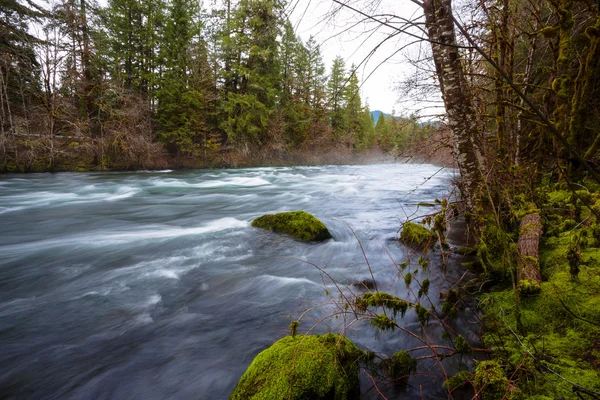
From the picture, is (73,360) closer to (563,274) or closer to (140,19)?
(563,274)

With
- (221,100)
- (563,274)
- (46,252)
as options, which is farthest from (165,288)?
(221,100)

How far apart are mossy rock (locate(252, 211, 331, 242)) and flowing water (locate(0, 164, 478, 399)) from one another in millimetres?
257

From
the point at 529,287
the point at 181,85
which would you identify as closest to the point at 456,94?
the point at 529,287

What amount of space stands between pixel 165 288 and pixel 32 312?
5.02ft

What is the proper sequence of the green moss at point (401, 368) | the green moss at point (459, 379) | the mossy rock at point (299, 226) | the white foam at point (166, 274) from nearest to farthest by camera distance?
the green moss at point (459, 379), the green moss at point (401, 368), the white foam at point (166, 274), the mossy rock at point (299, 226)

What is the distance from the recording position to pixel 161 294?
4094 millimetres

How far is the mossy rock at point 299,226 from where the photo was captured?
245 inches

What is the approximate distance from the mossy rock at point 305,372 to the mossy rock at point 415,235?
292 cm

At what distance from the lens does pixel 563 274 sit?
9.17 feet

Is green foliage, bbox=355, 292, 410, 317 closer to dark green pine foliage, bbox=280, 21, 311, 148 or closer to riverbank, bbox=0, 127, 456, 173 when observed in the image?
riverbank, bbox=0, 127, 456, 173

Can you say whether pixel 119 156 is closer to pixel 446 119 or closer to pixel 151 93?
pixel 151 93

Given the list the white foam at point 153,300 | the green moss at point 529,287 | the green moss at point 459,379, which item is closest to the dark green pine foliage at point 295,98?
the white foam at point 153,300

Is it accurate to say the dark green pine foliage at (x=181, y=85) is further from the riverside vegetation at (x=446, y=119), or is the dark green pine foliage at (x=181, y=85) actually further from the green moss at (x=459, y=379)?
the green moss at (x=459, y=379)

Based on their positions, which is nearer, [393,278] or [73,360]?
[73,360]
